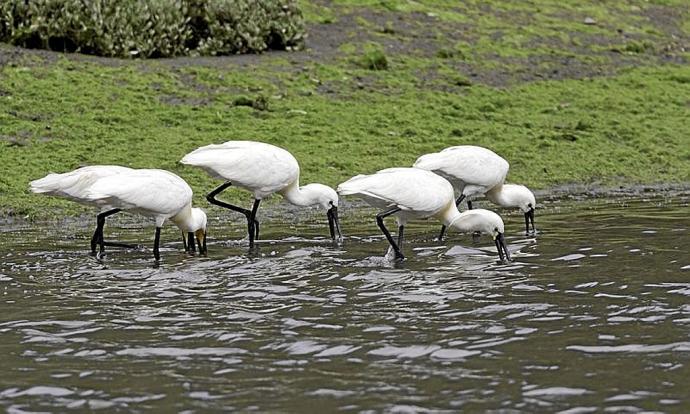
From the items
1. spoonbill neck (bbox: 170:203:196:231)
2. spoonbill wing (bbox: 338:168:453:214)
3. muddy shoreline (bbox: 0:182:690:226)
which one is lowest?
muddy shoreline (bbox: 0:182:690:226)

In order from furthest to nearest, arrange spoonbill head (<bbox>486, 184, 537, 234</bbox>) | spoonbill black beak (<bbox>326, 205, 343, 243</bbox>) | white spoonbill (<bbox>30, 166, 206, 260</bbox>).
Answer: spoonbill head (<bbox>486, 184, 537, 234</bbox>)
spoonbill black beak (<bbox>326, 205, 343, 243</bbox>)
white spoonbill (<bbox>30, 166, 206, 260</bbox>)

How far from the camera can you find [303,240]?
12.7 meters

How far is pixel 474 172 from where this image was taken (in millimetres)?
13352

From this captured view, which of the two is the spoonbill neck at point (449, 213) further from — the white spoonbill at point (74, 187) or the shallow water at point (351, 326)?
the white spoonbill at point (74, 187)

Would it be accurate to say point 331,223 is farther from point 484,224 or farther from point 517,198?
point 517,198

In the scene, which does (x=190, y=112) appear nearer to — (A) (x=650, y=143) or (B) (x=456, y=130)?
(B) (x=456, y=130)

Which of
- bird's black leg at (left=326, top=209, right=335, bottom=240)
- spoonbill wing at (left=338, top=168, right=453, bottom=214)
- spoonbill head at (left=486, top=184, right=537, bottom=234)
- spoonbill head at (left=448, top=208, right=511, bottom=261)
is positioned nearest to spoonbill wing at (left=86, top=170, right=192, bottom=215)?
spoonbill wing at (left=338, top=168, right=453, bottom=214)

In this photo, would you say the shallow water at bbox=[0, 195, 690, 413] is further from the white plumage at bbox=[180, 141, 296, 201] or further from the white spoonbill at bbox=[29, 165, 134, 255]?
the white plumage at bbox=[180, 141, 296, 201]

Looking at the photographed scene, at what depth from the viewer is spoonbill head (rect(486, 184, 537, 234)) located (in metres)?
13.4

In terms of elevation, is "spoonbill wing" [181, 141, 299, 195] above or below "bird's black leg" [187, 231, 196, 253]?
above

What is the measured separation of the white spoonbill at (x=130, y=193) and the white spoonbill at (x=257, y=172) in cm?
53

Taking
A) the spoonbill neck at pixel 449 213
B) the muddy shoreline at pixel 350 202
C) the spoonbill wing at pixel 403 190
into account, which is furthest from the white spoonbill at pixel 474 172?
the muddy shoreline at pixel 350 202

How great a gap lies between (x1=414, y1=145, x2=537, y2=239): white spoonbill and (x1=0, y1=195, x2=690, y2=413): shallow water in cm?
92

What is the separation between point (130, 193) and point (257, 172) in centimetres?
160
